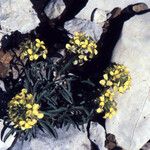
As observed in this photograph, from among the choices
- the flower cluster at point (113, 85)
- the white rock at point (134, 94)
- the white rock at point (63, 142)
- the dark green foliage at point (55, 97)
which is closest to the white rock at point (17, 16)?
the dark green foliage at point (55, 97)

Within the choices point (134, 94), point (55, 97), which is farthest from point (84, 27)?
point (55, 97)

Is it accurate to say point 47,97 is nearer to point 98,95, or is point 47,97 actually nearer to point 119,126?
point 98,95

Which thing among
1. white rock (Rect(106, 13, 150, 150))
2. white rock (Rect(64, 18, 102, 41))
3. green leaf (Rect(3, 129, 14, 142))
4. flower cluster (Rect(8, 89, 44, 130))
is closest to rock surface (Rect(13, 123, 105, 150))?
white rock (Rect(106, 13, 150, 150))

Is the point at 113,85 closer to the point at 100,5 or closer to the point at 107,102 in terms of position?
the point at 107,102

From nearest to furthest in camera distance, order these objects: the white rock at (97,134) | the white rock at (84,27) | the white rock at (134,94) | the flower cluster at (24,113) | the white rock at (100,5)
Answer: the flower cluster at (24,113) → the white rock at (134,94) → the white rock at (97,134) → the white rock at (84,27) → the white rock at (100,5)

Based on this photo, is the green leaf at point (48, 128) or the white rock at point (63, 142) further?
the white rock at point (63, 142)

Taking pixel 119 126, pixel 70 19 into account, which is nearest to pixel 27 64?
pixel 70 19

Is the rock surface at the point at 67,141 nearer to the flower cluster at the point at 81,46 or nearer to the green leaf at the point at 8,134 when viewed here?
the green leaf at the point at 8,134
